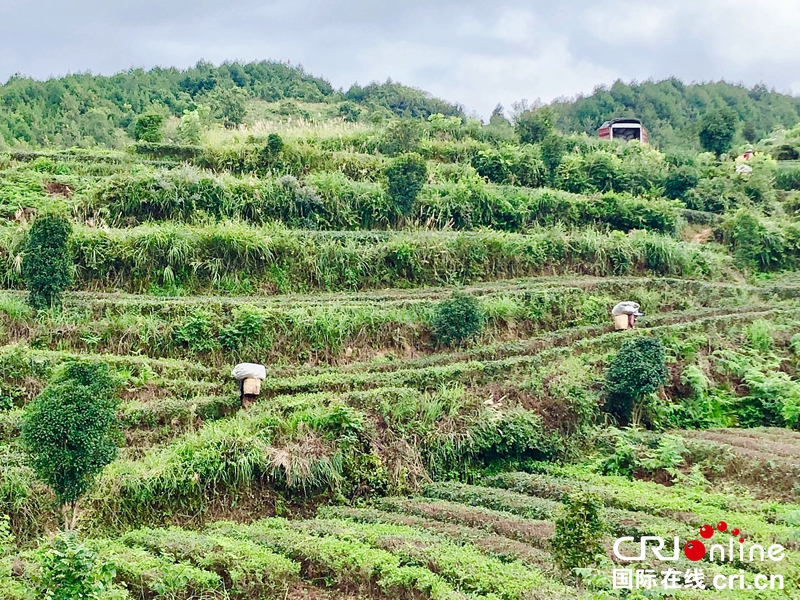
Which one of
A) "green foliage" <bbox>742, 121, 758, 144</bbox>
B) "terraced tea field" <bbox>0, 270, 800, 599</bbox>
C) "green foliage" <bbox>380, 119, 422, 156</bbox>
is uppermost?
"green foliage" <bbox>742, 121, 758, 144</bbox>

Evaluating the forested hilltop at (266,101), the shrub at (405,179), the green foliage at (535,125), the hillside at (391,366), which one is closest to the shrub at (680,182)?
the hillside at (391,366)

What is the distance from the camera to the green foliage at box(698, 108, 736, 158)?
27641mm

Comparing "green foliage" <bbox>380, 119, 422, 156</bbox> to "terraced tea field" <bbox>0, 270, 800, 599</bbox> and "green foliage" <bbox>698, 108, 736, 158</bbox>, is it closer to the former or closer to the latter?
"terraced tea field" <bbox>0, 270, 800, 599</bbox>

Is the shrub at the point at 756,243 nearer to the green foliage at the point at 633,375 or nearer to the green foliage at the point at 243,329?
the green foliage at the point at 633,375

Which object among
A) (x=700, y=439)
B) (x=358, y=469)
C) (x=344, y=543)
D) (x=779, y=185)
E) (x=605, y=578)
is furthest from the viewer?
(x=779, y=185)

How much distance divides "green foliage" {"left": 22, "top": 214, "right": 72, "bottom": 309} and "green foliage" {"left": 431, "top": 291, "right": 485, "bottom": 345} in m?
6.19

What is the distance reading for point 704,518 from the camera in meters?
7.77

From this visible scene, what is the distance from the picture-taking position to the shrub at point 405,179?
54.8 ft

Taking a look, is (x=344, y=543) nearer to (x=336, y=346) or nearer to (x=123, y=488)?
(x=123, y=488)

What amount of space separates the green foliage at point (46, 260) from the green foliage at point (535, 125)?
52.4ft

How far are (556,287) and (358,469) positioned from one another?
6901 mm

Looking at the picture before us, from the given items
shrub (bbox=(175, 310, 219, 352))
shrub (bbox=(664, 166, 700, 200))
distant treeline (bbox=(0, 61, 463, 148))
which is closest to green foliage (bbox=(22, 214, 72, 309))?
shrub (bbox=(175, 310, 219, 352))

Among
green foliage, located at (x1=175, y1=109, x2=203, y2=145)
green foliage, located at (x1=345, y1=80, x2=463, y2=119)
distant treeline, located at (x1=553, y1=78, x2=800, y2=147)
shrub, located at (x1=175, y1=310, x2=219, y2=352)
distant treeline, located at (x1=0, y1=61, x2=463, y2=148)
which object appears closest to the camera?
shrub, located at (x1=175, y1=310, x2=219, y2=352)

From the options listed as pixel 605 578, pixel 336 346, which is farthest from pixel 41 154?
pixel 605 578
